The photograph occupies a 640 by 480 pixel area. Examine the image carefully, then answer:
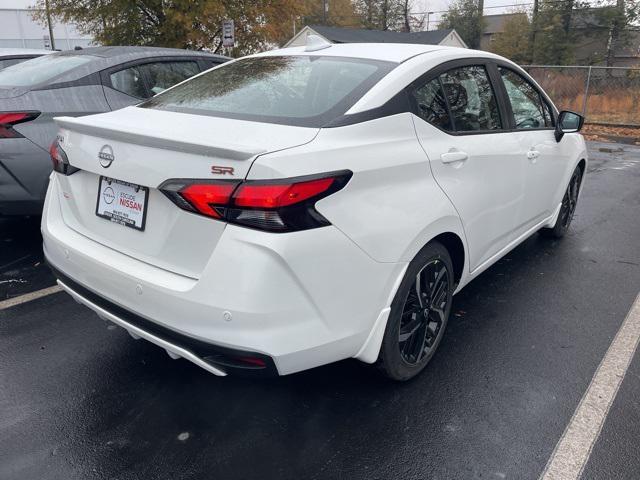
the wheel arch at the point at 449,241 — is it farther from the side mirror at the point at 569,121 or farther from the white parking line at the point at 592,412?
the side mirror at the point at 569,121

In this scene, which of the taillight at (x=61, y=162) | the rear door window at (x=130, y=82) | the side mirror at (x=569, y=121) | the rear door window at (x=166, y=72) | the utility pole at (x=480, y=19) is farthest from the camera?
the utility pole at (x=480, y=19)

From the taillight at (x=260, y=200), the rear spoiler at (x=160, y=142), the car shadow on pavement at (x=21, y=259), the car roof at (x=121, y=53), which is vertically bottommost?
the car shadow on pavement at (x=21, y=259)

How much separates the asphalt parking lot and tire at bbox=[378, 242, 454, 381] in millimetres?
123

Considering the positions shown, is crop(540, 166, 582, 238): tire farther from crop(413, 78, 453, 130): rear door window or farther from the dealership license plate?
the dealership license plate

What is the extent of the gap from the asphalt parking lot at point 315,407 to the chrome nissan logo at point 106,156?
1.13 meters

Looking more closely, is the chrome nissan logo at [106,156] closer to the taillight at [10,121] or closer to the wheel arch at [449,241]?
the wheel arch at [449,241]

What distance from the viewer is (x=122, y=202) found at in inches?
87.3

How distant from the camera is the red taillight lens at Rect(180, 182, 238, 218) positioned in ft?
6.16

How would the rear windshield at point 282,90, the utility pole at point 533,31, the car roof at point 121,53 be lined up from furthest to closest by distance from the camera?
the utility pole at point 533,31 → the car roof at point 121,53 → the rear windshield at point 282,90

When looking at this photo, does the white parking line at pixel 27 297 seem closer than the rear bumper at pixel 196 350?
No

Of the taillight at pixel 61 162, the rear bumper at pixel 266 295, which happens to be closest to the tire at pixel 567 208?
the rear bumper at pixel 266 295

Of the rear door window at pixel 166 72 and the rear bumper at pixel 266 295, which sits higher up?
the rear door window at pixel 166 72

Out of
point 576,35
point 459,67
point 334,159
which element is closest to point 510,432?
point 334,159

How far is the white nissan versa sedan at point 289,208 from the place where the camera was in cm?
190
